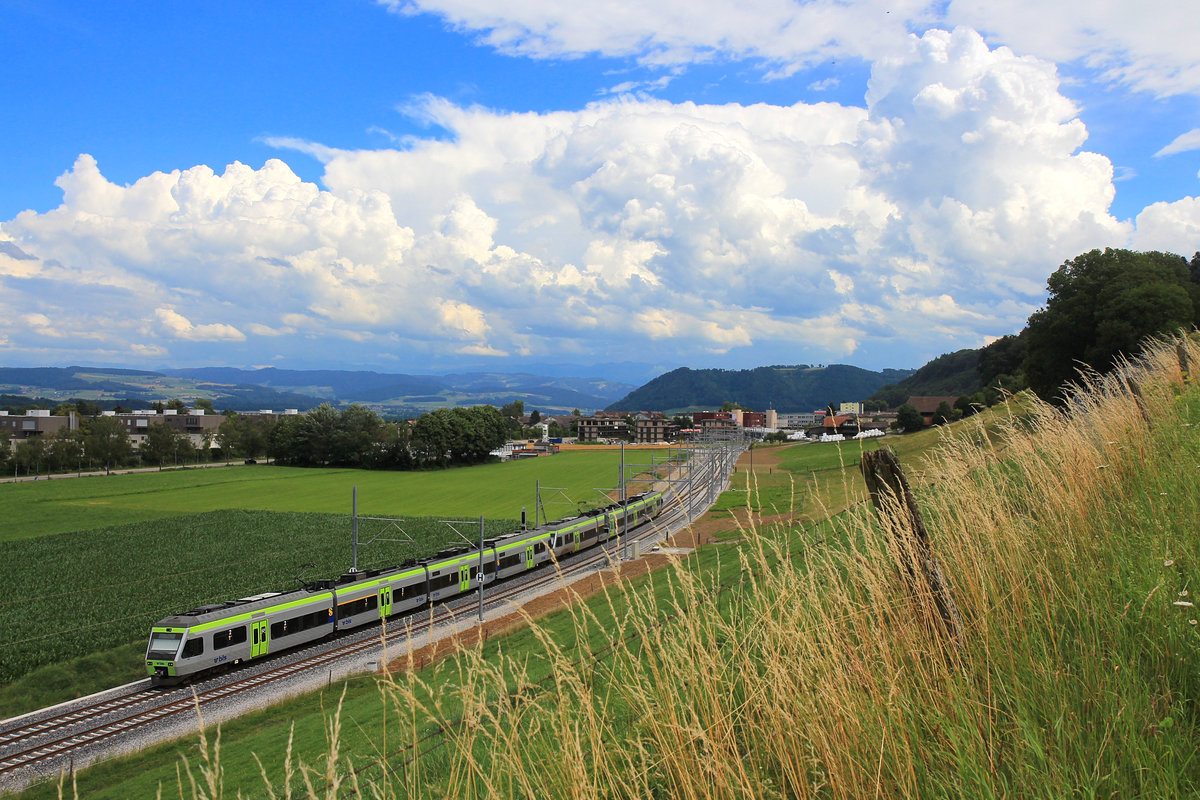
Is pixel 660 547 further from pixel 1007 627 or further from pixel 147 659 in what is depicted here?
pixel 147 659

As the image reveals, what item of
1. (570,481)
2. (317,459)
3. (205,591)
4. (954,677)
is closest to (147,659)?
(205,591)

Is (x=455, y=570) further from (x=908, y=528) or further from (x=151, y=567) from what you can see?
(x=908, y=528)

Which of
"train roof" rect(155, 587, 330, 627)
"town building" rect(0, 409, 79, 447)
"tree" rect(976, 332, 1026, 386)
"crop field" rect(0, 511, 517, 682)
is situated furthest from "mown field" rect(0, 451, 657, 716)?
"town building" rect(0, 409, 79, 447)

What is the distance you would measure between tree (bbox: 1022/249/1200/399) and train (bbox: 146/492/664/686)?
80.3ft

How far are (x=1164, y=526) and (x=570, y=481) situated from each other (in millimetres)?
70824

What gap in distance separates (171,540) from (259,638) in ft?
94.5

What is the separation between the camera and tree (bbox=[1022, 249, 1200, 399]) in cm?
2948

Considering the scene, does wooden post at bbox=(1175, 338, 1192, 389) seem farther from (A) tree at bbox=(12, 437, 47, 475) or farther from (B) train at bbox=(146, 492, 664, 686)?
(A) tree at bbox=(12, 437, 47, 475)

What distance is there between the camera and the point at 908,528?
3.44 metres

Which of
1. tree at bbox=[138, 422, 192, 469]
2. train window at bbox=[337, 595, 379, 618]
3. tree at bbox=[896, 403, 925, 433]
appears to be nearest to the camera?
train window at bbox=[337, 595, 379, 618]

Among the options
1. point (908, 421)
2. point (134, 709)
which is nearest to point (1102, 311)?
point (134, 709)

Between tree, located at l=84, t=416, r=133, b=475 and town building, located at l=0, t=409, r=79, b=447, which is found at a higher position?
town building, located at l=0, t=409, r=79, b=447

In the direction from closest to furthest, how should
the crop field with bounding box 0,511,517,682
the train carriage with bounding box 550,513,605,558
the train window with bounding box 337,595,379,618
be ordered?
the train window with bounding box 337,595,379,618 < the crop field with bounding box 0,511,517,682 < the train carriage with bounding box 550,513,605,558

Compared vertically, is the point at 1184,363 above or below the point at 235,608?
above
